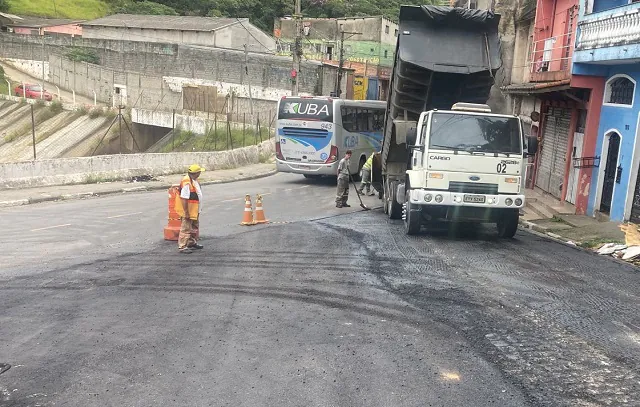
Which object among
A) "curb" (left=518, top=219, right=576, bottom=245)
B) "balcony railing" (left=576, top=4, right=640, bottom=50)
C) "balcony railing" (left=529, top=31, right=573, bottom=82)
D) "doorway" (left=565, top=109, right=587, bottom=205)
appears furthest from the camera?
"balcony railing" (left=529, top=31, right=573, bottom=82)

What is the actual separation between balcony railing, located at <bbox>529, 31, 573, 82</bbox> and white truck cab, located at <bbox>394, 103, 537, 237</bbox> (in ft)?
23.6

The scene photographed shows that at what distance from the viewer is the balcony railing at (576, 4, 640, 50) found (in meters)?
14.2

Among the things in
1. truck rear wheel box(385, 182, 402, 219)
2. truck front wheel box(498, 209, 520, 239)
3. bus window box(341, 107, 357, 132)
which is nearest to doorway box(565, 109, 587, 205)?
truck rear wheel box(385, 182, 402, 219)

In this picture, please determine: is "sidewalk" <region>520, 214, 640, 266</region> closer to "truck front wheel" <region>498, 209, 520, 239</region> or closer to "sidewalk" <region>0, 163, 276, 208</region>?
"truck front wheel" <region>498, 209, 520, 239</region>

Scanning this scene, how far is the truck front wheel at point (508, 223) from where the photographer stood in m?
12.2

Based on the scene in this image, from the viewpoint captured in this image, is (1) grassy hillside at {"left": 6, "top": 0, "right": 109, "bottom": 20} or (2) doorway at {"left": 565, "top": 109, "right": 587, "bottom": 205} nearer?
(2) doorway at {"left": 565, "top": 109, "right": 587, "bottom": 205}

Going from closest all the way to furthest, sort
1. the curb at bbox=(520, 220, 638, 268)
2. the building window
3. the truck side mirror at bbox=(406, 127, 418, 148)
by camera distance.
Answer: the curb at bbox=(520, 220, 638, 268) → the truck side mirror at bbox=(406, 127, 418, 148) → the building window

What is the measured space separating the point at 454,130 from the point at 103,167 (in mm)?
15807

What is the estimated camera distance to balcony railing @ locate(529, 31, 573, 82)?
747 inches

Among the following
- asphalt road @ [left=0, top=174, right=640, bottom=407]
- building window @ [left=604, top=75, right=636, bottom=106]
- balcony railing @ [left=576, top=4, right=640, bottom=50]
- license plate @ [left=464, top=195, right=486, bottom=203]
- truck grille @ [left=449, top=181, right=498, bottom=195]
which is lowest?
asphalt road @ [left=0, top=174, right=640, bottom=407]

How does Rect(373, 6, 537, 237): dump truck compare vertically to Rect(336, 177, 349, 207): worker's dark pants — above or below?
above

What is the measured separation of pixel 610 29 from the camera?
1530 centimetres

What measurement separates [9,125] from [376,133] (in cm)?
3134

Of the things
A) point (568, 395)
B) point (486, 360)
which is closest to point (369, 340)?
point (486, 360)
